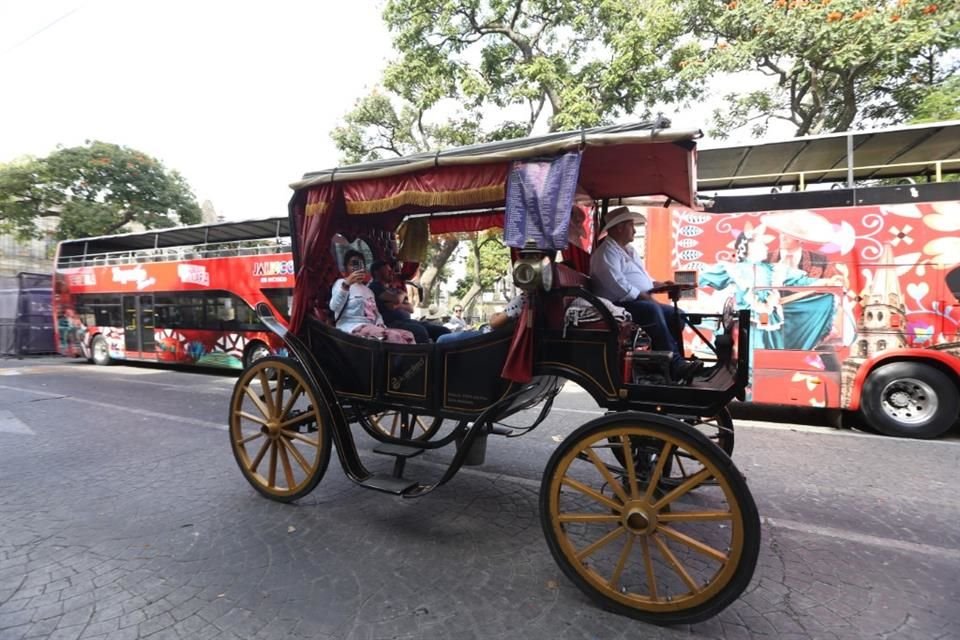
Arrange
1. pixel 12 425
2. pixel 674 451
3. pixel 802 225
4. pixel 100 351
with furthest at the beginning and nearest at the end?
pixel 100 351 < pixel 802 225 < pixel 12 425 < pixel 674 451

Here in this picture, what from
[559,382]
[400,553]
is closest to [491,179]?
[559,382]

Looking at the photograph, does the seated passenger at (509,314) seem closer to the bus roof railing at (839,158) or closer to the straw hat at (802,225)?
the straw hat at (802,225)

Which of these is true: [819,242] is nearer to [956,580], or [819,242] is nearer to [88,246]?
[956,580]

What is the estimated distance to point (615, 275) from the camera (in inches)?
132

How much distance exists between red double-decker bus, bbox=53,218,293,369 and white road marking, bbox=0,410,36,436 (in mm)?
3949

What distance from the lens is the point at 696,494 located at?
13.4 feet

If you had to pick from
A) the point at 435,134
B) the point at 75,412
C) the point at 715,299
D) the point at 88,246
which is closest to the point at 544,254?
the point at 715,299

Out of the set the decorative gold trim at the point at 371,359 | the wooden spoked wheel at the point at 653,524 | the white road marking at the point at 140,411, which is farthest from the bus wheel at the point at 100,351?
the wooden spoked wheel at the point at 653,524

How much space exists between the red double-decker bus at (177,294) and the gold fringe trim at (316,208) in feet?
22.6

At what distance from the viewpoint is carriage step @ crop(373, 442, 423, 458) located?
3.63 metres

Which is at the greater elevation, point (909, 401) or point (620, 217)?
point (620, 217)

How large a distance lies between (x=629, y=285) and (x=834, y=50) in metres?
10.5

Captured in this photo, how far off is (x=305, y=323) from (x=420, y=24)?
11271mm

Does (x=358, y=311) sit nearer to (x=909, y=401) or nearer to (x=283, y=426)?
(x=283, y=426)
